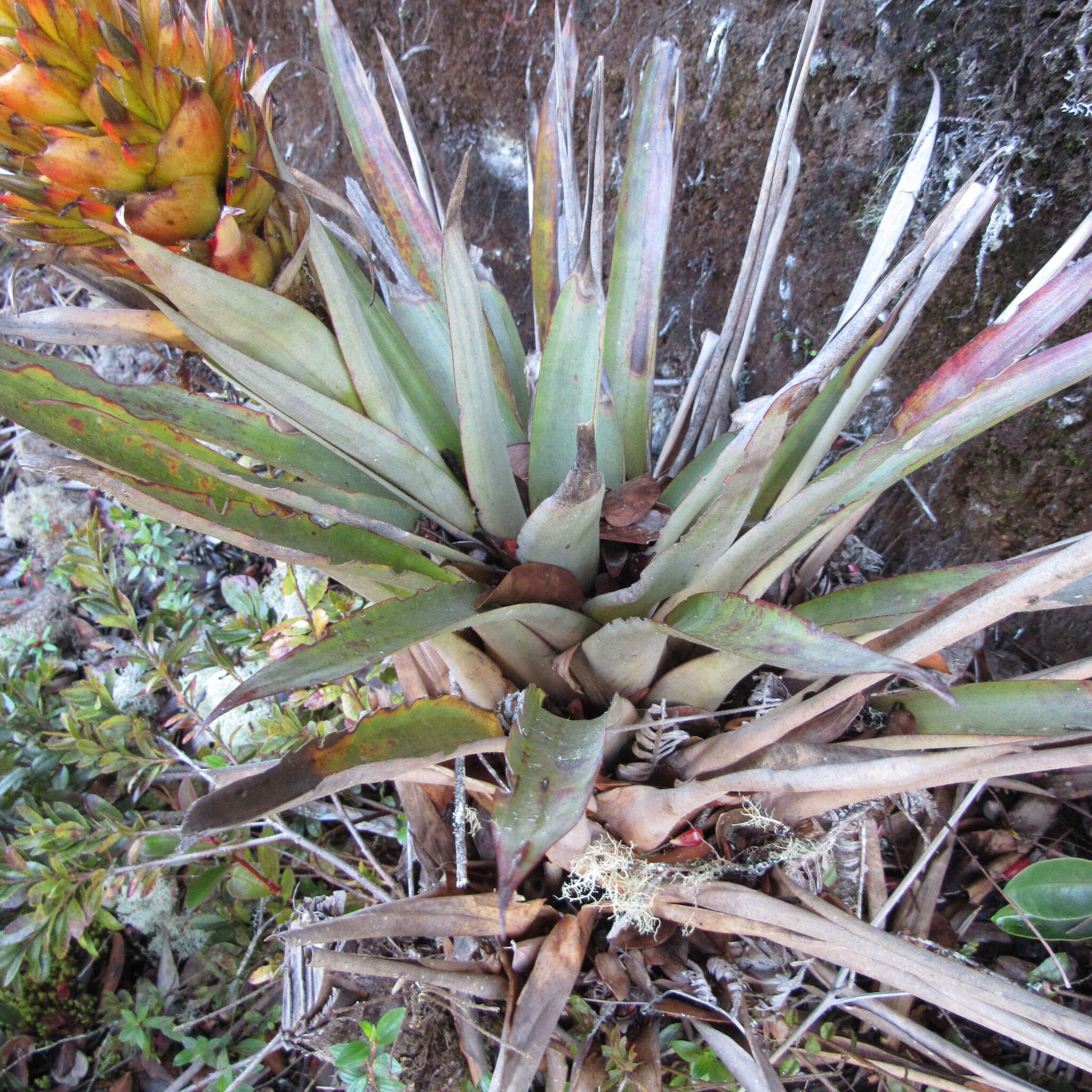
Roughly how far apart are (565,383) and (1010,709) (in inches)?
20.2

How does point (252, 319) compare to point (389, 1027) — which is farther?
point (389, 1027)

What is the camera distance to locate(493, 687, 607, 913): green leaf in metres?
0.48

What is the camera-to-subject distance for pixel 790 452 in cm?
82

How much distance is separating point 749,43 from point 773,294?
1.14 ft

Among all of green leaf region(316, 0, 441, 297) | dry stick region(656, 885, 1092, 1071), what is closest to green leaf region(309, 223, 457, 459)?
green leaf region(316, 0, 441, 297)

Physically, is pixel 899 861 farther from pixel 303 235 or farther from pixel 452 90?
pixel 452 90

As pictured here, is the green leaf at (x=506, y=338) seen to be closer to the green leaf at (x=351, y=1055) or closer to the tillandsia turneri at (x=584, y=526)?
the tillandsia turneri at (x=584, y=526)

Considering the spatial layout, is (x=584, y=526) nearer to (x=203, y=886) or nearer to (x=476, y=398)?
(x=476, y=398)

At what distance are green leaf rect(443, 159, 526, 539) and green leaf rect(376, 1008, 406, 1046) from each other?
532 mm

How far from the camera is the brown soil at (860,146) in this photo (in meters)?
0.81

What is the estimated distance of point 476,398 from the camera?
0.66 metres

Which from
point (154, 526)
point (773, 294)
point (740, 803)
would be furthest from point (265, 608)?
point (773, 294)

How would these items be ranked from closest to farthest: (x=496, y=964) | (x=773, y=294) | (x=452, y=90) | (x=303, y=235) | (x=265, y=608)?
(x=303, y=235)
(x=496, y=964)
(x=773, y=294)
(x=265, y=608)
(x=452, y=90)

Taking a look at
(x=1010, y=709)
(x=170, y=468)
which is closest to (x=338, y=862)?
(x=170, y=468)
